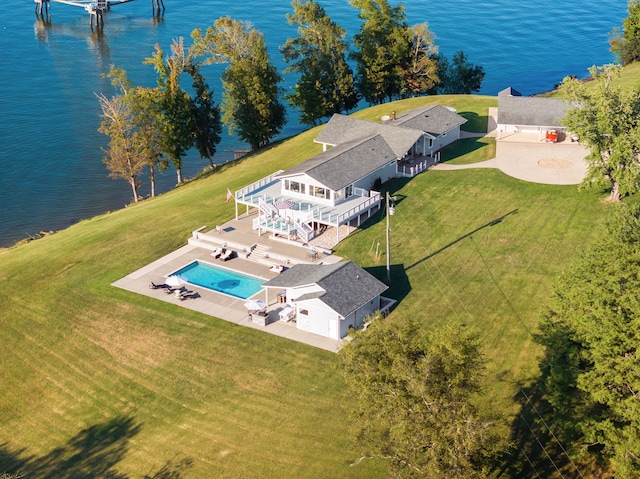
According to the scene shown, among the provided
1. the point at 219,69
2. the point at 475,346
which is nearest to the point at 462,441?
the point at 475,346

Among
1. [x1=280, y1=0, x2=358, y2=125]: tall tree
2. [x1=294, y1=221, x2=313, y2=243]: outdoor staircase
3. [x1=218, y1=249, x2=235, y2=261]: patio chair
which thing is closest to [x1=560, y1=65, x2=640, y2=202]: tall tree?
[x1=294, y1=221, x2=313, y2=243]: outdoor staircase

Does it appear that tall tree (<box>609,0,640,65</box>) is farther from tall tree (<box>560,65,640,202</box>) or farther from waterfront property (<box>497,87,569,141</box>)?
tall tree (<box>560,65,640,202</box>)

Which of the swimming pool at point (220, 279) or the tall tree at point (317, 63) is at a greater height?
the tall tree at point (317, 63)

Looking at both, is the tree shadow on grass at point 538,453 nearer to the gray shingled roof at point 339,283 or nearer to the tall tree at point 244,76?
the gray shingled roof at point 339,283

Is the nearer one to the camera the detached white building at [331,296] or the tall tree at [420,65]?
the detached white building at [331,296]

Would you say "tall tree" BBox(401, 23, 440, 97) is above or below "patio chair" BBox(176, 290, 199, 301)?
above

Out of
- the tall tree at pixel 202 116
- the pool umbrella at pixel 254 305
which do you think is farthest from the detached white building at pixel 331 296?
the tall tree at pixel 202 116
